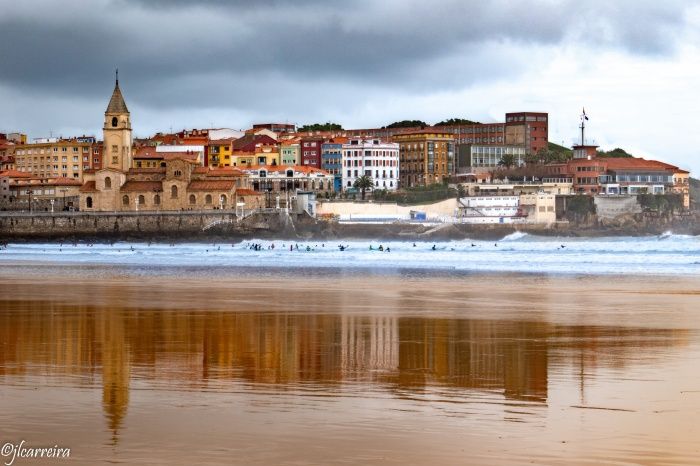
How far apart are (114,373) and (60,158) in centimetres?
10561

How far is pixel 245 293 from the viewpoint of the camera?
28.7 m

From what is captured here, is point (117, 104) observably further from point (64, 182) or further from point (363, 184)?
point (363, 184)

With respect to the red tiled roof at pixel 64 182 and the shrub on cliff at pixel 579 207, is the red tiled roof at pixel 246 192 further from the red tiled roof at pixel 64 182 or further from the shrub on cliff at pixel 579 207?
the shrub on cliff at pixel 579 207

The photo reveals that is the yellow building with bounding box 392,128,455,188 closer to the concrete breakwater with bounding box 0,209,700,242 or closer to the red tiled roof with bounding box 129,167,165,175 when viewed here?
the concrete breakwater with bounding box 0,209,700,242

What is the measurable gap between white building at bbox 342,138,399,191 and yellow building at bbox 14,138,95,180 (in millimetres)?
26930

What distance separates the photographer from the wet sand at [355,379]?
10469mm

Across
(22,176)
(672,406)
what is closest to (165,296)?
(672,406)

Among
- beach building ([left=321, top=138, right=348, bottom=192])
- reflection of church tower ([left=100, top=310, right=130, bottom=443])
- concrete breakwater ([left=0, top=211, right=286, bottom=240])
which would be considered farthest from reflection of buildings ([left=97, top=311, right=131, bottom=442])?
beach building ([left=321, top=138, right=348, bottom=192])

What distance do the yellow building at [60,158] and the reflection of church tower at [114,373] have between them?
98393 millimetres

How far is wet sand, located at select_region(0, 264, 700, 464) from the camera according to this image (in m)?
10.5

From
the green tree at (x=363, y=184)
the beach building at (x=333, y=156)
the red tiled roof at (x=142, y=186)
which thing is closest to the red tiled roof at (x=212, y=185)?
the red tiled roof at (x=142, y=186)

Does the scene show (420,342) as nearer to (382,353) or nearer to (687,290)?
(382,353)

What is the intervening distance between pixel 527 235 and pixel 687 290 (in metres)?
55.3

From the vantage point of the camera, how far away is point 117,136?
92938mm
